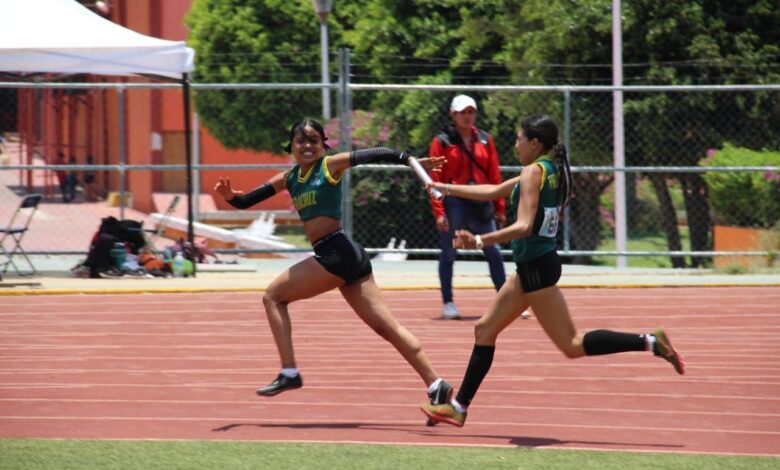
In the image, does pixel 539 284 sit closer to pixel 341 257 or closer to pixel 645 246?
pixel 341 257

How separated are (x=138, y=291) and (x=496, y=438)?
26.1 ft

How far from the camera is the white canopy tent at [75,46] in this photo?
15586mm

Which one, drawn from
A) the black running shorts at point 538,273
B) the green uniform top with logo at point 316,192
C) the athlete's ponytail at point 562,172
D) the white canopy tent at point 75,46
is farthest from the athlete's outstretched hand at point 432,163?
the white canopy tent at point 75,46

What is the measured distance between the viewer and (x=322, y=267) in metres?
8.30

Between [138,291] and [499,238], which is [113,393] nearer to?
[499,238]

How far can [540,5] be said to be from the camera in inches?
930

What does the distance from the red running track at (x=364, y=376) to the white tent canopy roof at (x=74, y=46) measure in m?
2.81

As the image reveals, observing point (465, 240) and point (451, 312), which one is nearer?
point (465, 240)

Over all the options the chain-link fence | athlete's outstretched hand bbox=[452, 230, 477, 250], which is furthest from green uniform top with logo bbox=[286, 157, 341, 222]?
the chain-link fence

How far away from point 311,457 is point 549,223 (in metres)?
1.91

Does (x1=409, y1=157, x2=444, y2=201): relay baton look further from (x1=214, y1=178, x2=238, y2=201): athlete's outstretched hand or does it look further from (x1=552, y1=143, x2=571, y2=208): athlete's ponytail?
(x1=214, y1=178, x2=238, y2=201): athlete's outstretched hand

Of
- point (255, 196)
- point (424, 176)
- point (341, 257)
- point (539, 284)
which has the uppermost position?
point (424, 176)

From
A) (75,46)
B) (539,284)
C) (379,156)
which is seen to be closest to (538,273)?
Result: (539,284)

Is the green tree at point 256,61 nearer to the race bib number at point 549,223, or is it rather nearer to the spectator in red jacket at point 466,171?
the spectator in red jacket at point 466,171
